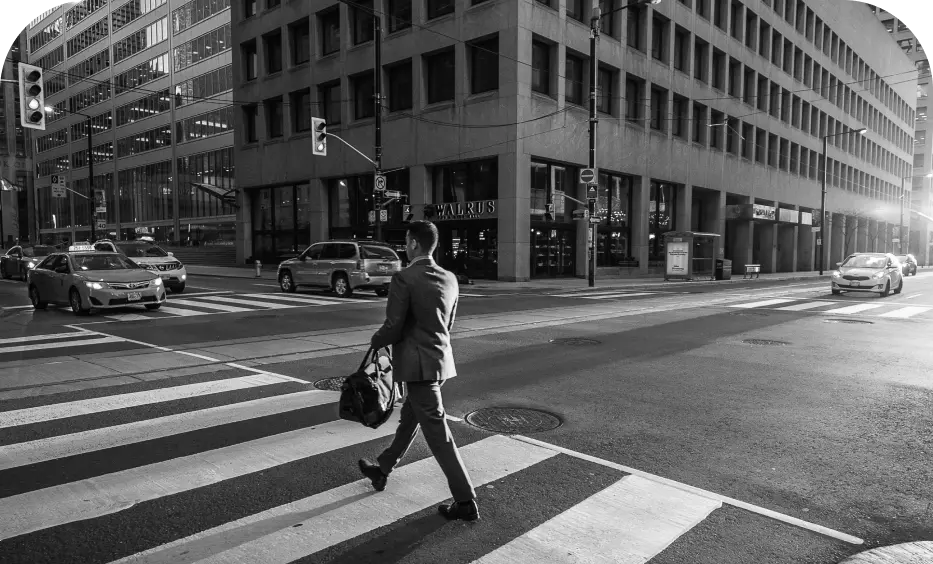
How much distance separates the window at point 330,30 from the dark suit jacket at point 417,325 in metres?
34.4

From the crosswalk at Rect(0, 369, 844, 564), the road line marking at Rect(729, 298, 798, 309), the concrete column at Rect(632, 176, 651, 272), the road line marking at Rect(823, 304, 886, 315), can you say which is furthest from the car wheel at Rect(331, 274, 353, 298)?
the concrete column at Rect(632, 176, 651, 272)

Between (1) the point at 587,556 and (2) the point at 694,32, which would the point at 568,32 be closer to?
(2) the point at 694,32

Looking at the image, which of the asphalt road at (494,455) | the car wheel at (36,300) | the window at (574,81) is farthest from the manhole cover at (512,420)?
the window at (574,81)

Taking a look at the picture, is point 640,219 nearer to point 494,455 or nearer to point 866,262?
point 866,262

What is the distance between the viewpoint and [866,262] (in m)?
22.2

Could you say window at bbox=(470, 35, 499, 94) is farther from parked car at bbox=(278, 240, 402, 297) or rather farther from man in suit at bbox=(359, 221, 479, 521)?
man in suit at bbox=(359, 221, 479, 521)

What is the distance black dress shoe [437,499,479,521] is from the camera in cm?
364

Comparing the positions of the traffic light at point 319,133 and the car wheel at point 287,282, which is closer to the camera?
the car wheel at point 287,282

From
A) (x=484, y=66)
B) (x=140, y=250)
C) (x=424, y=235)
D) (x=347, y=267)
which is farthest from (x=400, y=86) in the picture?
(x=424, y=235)

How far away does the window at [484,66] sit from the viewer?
90.6 ft

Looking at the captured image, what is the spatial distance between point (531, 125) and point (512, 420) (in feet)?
75.8

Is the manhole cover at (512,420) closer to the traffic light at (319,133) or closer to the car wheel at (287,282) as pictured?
the car wheel at (287,282)

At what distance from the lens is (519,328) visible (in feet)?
40.0

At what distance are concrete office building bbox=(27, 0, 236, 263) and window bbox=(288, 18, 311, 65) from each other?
10839 mm
